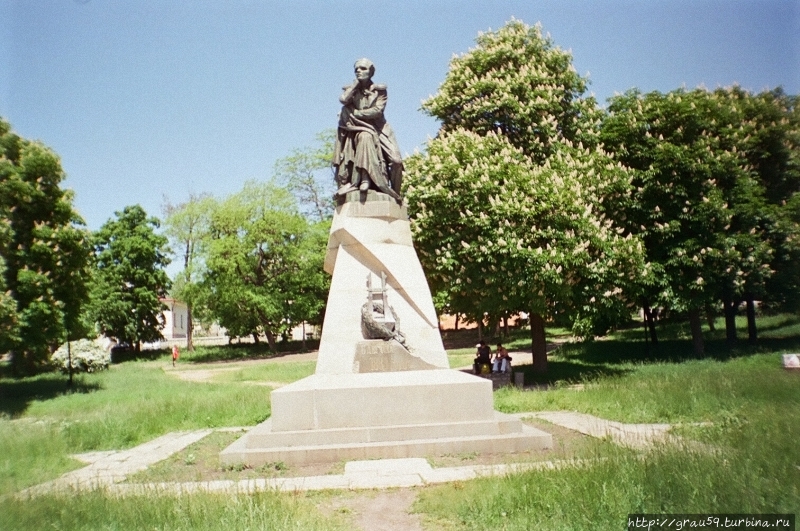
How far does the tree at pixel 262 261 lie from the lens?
4000 centimetres

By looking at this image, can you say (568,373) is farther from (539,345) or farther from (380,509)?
(380,509)

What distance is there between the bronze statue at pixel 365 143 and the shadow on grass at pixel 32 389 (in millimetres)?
12960

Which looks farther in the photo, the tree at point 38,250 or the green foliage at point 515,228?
the tree at point 38,250

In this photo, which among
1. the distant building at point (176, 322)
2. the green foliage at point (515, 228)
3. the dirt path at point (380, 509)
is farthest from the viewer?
the distant building at point (176, 322)

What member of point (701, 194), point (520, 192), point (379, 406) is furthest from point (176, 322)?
point (379, 406)

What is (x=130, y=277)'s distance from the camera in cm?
4756

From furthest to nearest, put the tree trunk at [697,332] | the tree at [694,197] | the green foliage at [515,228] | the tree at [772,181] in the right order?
the tree trunk at [697,332], the tree at [772,181], the tree at [694,197], the green foliage at [515,228]

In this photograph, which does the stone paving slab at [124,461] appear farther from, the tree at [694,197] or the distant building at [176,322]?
the distant building at [176,322]

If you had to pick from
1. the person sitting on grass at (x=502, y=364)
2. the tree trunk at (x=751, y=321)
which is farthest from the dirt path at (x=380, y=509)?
the tree trunk at (x=751, y=321)

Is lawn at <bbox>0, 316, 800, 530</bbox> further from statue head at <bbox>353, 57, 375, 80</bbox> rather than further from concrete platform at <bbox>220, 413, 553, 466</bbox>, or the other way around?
statue head at <bbox>353, 57, 375, 80</bbox>

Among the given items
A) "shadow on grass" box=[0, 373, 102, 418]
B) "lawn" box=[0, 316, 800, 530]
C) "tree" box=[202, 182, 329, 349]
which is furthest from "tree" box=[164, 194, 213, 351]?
"lawn" box=[0, 316, 800, 530]

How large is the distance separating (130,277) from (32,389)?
2515 cm

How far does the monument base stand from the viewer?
8.11 m

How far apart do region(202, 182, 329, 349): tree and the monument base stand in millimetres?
31758
